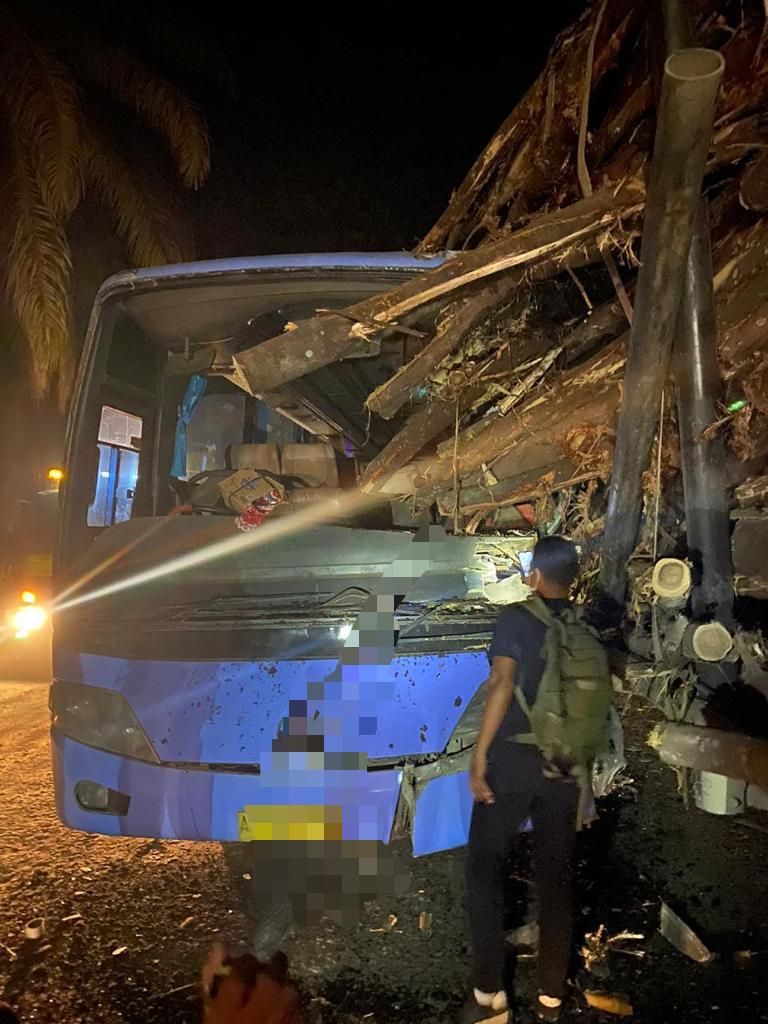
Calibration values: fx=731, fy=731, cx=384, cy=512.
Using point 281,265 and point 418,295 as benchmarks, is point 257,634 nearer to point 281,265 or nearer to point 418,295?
Result: point 418,295

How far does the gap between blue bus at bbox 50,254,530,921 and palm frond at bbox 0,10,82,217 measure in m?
6.04

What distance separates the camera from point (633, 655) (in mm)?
2982

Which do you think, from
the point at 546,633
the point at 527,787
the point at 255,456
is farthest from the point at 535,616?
the point at 255,456

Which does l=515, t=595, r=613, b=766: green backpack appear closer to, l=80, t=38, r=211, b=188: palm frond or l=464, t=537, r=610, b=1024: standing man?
l=464, t=537, r=610, b=1024: standing man

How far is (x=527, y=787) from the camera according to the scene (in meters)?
2.54

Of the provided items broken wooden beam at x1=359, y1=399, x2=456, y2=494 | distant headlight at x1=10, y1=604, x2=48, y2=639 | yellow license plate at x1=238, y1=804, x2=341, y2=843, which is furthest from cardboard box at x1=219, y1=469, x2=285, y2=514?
distant headlight at x1=10, y1=604, x2=48, y2=639

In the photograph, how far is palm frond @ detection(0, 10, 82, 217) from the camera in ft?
27.3

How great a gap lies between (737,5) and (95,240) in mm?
10040

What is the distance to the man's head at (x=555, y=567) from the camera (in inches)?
101

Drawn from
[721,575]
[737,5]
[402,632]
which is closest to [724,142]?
[737,5]

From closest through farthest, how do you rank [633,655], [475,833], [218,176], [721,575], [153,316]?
[475,833] < [721,575] < [633,655] < [153,316] < [218,176]

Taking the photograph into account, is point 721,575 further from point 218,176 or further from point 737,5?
point 218,176

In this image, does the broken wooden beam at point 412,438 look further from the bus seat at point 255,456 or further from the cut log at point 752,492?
the cut log at point 752,492

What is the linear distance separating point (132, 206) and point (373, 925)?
9.72 metres
